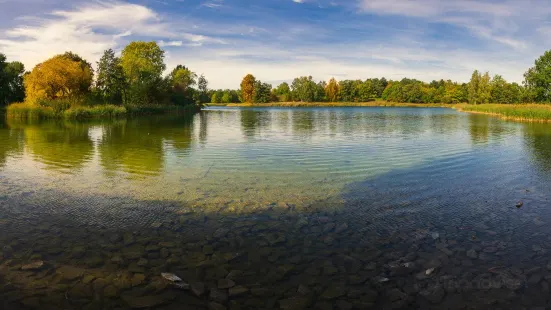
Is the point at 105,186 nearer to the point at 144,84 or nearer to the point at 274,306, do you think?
the point at 274,306

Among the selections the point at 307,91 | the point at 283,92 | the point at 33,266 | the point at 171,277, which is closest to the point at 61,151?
the point at 33,266

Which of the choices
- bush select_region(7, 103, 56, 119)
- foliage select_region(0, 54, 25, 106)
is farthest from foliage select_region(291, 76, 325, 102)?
bush select_region(7, 103, 56, 119)

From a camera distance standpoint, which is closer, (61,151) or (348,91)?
(61,151)

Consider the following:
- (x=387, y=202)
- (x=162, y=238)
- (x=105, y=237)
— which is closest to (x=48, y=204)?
(x=105, y=237)

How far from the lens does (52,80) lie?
49938mm

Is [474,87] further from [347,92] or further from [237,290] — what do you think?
[237,290]

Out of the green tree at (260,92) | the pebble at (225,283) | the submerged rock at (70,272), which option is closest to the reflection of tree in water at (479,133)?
the pebble at (225,283)

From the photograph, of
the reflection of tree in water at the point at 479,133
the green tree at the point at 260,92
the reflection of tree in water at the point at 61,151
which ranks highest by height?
the green tree at the point at 260,92

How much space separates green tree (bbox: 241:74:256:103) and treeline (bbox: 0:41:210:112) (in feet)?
218

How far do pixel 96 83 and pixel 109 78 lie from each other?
2.51 meters

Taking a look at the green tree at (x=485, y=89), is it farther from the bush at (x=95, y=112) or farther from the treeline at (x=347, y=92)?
the bush at (x=95, y=112)

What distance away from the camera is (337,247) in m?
6.88

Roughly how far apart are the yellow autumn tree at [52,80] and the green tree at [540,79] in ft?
275

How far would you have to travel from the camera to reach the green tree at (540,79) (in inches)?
2928
